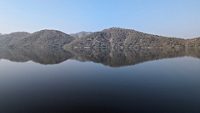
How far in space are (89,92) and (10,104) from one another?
51.8 feet

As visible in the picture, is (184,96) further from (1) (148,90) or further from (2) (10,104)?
(2) (10,104)

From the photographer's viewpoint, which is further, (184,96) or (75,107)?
(184,96)

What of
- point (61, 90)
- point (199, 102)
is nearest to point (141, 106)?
point (199, 102)

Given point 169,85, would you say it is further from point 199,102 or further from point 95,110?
point 95,110

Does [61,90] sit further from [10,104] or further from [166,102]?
[166,102]

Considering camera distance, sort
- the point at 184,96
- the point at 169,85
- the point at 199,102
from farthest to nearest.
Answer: the point at 169,85 < the point at 184,96 < the point at 199,102

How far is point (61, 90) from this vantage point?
190 ft

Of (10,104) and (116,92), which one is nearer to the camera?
(10,104)

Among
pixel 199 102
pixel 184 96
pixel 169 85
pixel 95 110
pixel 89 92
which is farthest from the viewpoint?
pixel 169 85

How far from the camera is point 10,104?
1777 inches

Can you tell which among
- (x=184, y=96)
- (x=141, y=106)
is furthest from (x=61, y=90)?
(x=184, y=96)

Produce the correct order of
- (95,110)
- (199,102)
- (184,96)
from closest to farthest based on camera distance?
(95,110)
(199,102)
(184,96)

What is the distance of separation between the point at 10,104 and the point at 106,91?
63.2ft

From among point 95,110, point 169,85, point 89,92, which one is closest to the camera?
point 95,110
